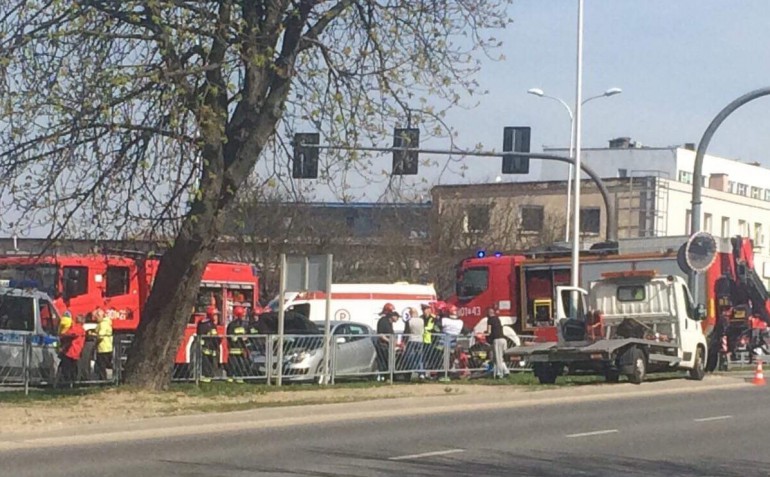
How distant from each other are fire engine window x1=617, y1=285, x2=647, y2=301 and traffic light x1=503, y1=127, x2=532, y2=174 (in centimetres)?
521

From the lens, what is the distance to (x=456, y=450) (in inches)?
587

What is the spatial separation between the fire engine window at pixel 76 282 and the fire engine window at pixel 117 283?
529 mm

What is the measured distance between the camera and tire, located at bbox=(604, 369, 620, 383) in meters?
26.8

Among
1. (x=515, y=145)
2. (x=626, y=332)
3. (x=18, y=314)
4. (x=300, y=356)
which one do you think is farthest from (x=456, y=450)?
(x=515, y=145)

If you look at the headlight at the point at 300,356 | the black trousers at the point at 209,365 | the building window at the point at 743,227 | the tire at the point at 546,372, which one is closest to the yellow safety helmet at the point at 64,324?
the black trousers at the point at 209,365

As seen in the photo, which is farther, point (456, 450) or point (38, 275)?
point (38, 275)

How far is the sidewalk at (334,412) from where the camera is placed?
16328 millimetres

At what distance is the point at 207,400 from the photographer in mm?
20984

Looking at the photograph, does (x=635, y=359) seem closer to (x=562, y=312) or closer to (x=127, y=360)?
(x=562, y=312)

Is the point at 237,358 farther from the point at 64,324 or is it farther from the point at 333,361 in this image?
the point at 64,324

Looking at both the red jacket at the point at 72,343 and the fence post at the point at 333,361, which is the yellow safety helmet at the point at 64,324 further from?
the fence post at the point at 333,361

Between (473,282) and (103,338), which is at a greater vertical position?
(473,282)

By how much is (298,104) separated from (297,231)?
31.9 metres

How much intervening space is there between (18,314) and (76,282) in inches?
209
